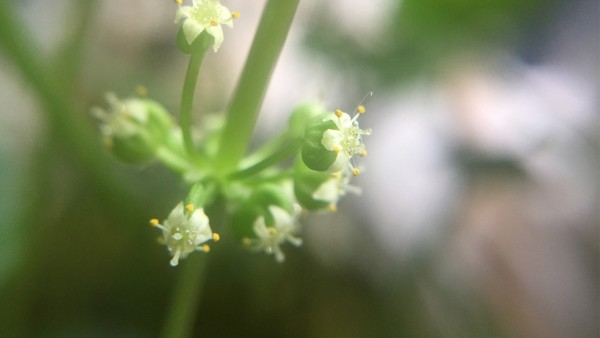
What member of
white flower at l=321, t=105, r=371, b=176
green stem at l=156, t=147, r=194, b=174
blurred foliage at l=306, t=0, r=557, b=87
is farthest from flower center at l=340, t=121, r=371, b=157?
blurred foliage at l=306, t=0, r=557, b=87

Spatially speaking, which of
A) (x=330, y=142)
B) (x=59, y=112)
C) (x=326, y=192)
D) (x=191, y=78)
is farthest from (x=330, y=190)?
(x=59, y=112)

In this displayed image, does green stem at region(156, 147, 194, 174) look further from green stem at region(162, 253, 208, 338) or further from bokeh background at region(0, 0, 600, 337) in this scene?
bokeh background at region(0, 0, 600, 337)

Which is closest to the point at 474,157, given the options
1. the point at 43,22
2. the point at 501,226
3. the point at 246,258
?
the point at 501,226

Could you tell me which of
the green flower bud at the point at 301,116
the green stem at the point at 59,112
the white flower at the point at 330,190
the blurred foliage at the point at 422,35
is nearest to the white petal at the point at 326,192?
the white flower at the point at 330,190

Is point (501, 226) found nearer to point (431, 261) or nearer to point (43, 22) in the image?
point (431, 261)

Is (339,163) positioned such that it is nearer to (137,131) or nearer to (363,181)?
(137,131)

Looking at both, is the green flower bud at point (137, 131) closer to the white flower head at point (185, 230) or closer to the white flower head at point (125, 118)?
the white flower head at point (125, 118)

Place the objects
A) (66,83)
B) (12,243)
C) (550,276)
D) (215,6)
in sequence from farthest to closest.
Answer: (550,276) → (66,83) → (12,243) → (215,6)
